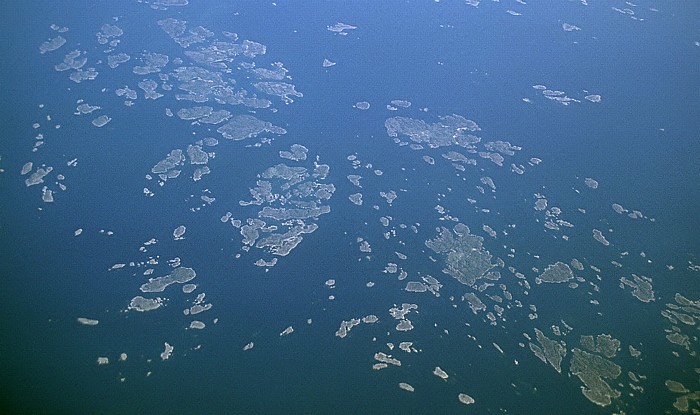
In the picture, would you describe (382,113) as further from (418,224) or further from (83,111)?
(83,111)

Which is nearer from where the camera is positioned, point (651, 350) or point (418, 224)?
point (651, 350)

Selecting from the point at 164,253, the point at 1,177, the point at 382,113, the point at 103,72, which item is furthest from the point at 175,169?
the point at 382,113

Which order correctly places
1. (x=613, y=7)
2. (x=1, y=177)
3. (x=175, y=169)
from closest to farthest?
(x=1, y=177) < (x=175, y=169) < (x=613, y=7)

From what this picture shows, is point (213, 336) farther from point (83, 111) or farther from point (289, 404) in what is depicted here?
point (83, 111)

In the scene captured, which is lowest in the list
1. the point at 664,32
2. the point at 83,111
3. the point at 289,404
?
the point at 289,404

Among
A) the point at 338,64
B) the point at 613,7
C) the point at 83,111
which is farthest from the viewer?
the point at 613,7

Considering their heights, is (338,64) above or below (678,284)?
above
